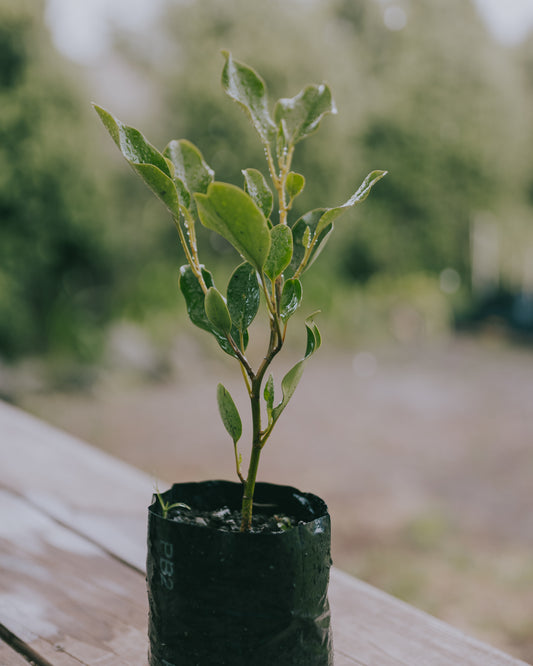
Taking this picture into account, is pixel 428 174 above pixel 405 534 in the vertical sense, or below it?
above

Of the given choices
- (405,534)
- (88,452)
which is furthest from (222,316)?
(405,534)

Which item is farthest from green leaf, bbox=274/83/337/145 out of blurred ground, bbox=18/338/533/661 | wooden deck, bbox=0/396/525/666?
blurred ground, bbox=18/338/533/661

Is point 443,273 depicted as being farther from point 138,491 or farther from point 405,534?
point 138,491

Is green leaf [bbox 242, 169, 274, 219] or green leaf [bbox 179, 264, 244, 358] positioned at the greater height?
green leaf [bbox 242, 169, 274, 219]

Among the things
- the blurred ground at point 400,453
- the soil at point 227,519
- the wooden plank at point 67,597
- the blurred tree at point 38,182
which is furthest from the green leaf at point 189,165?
the blurred tree at point 38,182

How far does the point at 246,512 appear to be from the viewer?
1.95 feet

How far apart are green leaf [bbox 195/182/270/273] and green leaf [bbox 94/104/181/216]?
0.04 metres

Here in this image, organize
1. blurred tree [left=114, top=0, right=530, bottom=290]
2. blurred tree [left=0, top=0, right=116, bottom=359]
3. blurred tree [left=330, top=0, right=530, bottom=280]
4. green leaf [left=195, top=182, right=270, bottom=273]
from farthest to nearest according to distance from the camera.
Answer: blurred tree [left=330, top=0, right=530, bottom=280]
blurred tree [left=114, top=0, right=530, bottom=290]
blurred tree [left=0, top=0, right=116, bottom=359]
green leaf [left=195, top=182, right=270, bottom=273]

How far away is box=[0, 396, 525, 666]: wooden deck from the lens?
0.71m

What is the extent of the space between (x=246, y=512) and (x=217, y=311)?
0.18 m

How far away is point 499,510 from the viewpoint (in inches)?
121

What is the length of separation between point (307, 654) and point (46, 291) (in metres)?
4.38

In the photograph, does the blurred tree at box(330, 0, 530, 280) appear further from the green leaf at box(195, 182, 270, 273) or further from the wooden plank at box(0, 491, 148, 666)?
the green leaf at box(195, 182, 270, 273)

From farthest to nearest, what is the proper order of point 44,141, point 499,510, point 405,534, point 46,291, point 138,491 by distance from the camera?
1. point 46,291
2. point 44,141
3. point 499,510
4. point 405,534
5. point 138,491
